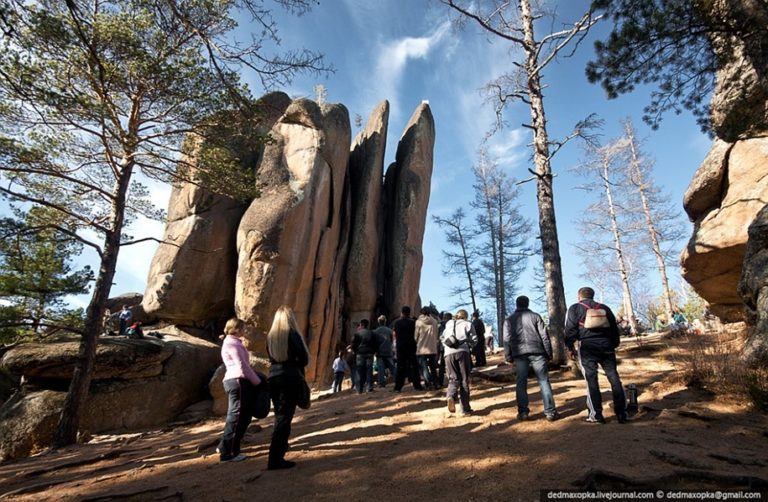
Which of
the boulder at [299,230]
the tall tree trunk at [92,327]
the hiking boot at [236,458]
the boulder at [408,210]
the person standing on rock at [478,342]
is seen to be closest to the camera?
the hiking boot at [236,458]

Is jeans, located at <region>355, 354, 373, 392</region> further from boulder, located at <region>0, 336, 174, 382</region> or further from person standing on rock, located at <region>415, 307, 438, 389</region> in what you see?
boulder, located at <region>0, 336, 174, 382</region>

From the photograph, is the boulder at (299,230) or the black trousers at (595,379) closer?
the black trousers at (595,379)

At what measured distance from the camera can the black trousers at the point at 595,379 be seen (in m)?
5.34

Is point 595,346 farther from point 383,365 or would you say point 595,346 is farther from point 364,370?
point 383,365

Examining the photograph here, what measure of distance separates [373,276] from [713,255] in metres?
13.6

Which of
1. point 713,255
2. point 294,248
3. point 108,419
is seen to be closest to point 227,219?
point 294,248

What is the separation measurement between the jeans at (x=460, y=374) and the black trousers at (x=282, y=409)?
294 cm

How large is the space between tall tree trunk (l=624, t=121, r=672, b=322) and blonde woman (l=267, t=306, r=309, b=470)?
21.0m

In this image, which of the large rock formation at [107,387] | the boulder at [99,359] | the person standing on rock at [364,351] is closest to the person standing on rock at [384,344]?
the person standing on rock at [364,351]

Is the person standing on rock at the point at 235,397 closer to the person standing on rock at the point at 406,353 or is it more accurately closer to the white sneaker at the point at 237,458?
the white sneaker at the point at 237,458

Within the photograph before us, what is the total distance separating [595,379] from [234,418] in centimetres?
481

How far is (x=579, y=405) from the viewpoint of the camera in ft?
21.0

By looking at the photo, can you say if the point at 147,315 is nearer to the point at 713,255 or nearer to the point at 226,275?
the point at 226,275

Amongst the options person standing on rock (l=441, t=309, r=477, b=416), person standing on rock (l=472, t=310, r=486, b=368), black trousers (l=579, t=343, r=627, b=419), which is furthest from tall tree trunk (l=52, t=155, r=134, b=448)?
black trousers (l=579, t=343, r=627, b=419)
